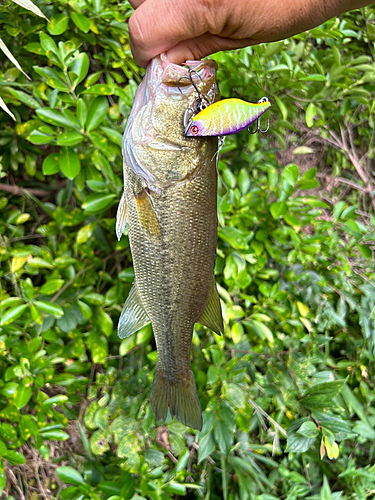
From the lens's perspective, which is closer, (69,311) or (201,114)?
(201,114)

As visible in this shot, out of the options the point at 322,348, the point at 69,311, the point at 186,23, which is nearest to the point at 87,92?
the point at 186,23

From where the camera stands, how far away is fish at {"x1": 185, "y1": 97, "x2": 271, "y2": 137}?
68 centimetres

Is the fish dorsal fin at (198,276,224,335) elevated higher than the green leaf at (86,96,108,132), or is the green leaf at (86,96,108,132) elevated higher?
the green leaf at (86,96,108,132)

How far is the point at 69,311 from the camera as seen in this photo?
137 centimetres

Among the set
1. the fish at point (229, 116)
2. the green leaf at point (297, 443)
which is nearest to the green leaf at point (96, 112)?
the fish at point (229, 116)

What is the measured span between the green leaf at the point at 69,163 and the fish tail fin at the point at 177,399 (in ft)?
2.48

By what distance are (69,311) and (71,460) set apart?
88 cm

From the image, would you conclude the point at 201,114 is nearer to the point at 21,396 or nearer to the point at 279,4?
the point at 279,4

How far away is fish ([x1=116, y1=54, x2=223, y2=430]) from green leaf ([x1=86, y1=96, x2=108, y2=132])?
1.00 ft

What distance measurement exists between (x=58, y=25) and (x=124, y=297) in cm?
112

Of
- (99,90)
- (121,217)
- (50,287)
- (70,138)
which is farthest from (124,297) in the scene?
(99,90)

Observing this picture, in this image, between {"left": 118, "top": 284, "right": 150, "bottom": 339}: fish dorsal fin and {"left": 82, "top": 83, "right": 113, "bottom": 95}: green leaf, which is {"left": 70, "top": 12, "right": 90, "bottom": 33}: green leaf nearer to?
{"left": 82, "top": 83, "right": 113, "bottom": 95}: green leaf

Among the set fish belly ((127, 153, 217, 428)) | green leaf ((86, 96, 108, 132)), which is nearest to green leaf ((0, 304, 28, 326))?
fish belly ((127, 153, 217, 428))

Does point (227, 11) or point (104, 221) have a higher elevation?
point (227, 11)
